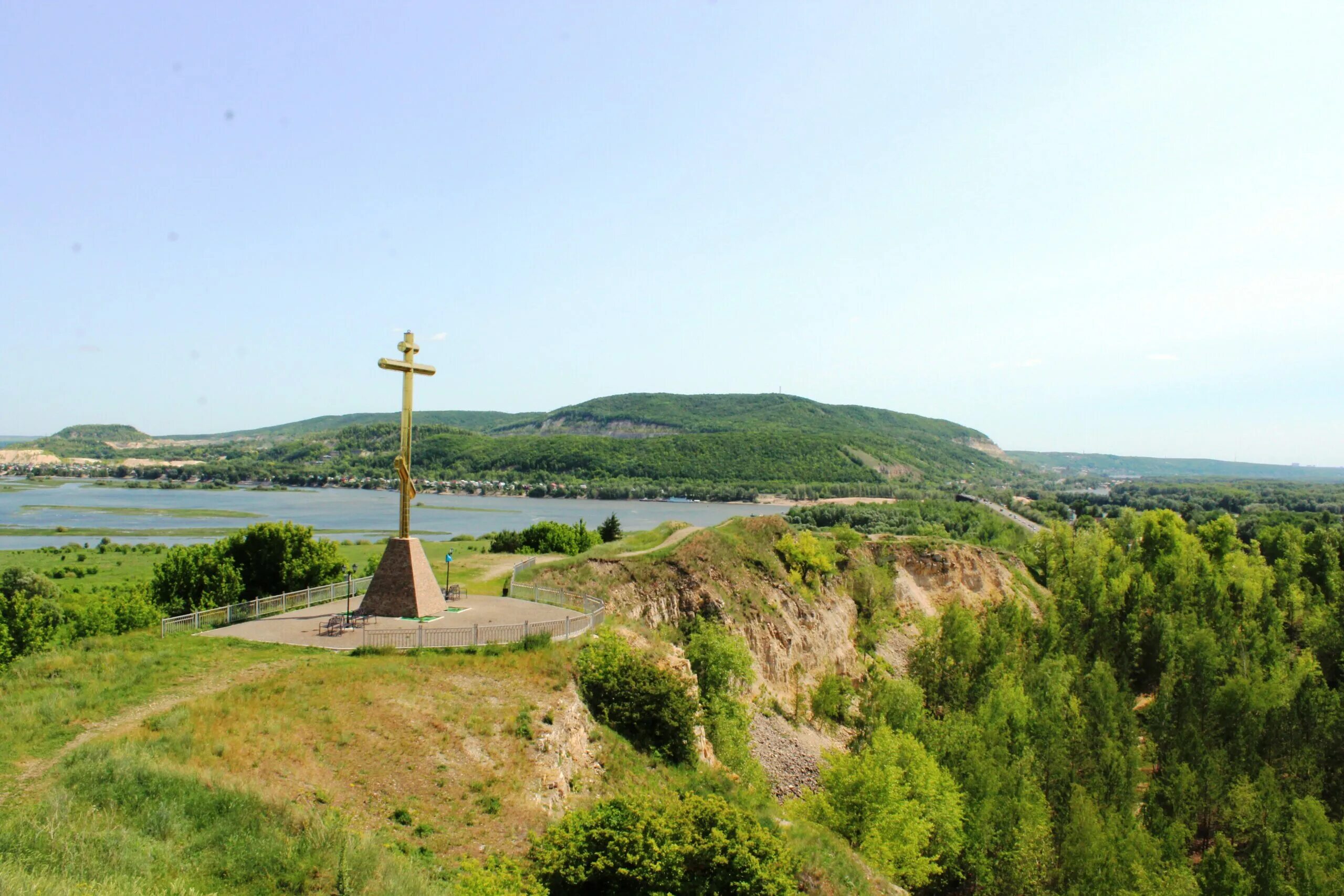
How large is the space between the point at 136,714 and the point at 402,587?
30.0 ft

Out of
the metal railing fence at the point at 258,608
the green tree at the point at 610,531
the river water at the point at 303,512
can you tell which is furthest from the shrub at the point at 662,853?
the river water at the point at 303,512

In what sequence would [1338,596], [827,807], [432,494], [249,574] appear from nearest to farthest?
[827,807]
[249,574]
[1338,596]
[432,494]

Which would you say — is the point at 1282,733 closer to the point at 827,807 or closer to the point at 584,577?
the point at 827,807

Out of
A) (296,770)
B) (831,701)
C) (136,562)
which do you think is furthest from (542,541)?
(136,562)

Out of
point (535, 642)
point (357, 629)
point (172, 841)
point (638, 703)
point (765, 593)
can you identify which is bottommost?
point (765, 593)

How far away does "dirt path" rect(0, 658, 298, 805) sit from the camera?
41.3 feet

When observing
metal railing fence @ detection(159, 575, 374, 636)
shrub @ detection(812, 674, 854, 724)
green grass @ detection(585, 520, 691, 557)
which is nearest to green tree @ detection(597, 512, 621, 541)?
green grass @ detection(585, 520, 691, 557)

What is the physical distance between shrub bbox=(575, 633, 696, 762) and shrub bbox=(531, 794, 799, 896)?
6.62m

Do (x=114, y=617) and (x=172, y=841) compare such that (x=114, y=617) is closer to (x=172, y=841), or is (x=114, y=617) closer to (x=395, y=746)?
(x=395, y=746)

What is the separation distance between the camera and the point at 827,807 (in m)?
26.7

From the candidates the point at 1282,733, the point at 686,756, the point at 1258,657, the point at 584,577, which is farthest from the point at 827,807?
the point at 1258,657

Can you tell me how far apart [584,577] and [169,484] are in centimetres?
18914

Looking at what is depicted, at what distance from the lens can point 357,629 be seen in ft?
76.0

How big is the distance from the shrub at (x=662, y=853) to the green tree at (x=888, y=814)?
43.1 ft
